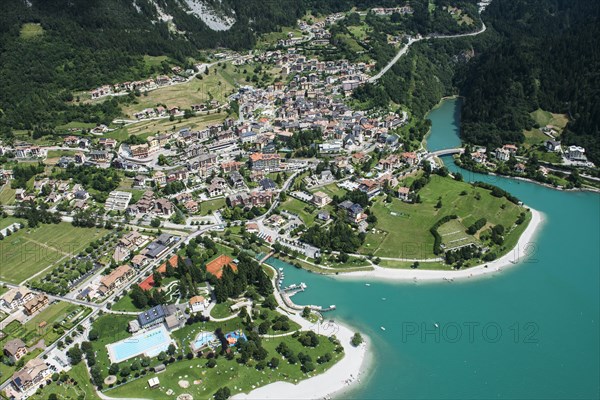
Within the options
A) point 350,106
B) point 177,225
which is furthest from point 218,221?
point 350,106

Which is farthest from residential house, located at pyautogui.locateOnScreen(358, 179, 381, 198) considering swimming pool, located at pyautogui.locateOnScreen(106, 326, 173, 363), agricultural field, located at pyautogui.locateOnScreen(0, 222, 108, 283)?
agricultural field, located at pyautogui.locateOnScreen(0, 222, 108, 283)

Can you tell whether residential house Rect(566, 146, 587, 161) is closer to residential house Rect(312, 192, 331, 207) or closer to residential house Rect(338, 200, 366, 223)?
residential house Rect(338, 200, 366, 223)

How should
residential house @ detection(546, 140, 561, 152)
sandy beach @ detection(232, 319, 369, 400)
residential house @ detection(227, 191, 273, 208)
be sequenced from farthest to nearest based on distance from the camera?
residential house @ detection(546, 140, 561, 152) → residential house @ detection(227, 191, 273, 208) → sandy beach @ detection(232, 319, 369, 400)

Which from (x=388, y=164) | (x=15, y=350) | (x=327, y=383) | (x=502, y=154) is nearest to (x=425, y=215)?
(x=388, y=164)

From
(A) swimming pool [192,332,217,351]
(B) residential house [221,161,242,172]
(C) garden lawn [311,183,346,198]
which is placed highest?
(B) residential house [221,161,242,172]

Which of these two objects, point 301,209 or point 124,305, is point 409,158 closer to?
point 301,209

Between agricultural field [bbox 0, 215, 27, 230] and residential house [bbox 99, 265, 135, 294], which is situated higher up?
agricultural field [bbox 0, 215, 27, 230]
